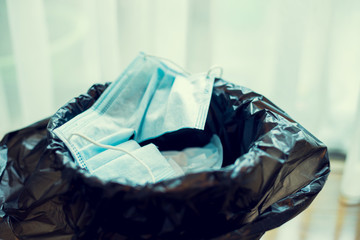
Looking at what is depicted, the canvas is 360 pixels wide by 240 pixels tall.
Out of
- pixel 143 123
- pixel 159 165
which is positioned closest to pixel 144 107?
pixel 143 123

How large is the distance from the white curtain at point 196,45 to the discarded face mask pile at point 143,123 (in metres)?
0.19

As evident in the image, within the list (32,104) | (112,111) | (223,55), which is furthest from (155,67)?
(32,104)

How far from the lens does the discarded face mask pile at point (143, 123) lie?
738 millimetres

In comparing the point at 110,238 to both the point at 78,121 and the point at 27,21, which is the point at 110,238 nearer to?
the point at 78,121

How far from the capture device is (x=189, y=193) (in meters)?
0.58

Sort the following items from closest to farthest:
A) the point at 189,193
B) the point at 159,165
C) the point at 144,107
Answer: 1. the point at 189,193
2. the point at 159,165
3. the point at 144,107

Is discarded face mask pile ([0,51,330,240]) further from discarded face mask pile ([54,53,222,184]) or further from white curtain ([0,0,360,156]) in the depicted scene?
white curtain ([0,0,360,156])

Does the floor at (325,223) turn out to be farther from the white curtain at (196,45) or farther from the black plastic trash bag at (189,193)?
the black plastic trash bag at (189,193)

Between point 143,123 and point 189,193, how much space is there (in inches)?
13.8

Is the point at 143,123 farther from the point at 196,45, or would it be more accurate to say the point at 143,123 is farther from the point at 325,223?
the point at 325,223

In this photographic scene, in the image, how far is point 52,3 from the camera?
109 centimetres

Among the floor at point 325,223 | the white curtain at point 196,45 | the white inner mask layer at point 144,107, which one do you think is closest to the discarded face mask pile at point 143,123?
the white inner mask layer at point 144,107

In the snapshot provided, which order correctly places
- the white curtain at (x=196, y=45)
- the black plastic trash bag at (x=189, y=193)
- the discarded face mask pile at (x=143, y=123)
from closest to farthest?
1. the black plastic trash bag at (x=189, y=193)
2. the discarded face mask pile at (x=143, y=123)
3. the white curtain at (x=196, y=45)

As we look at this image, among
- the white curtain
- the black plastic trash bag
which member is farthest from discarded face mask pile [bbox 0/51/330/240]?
the white curtain
